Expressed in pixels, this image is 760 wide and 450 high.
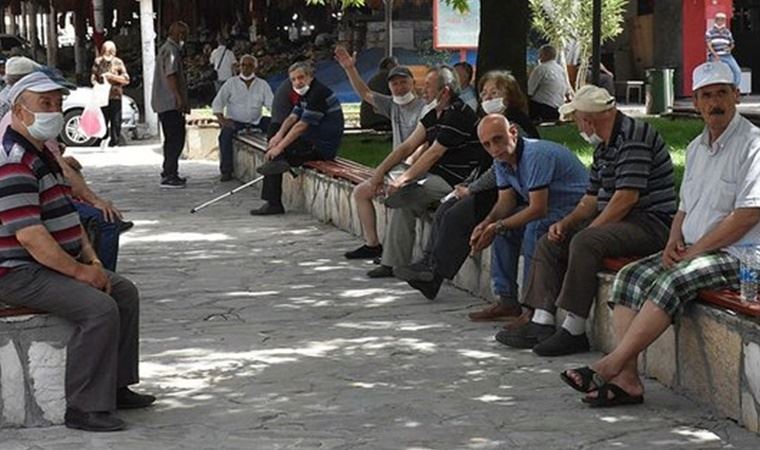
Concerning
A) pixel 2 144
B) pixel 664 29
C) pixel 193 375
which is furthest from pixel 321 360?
pixel 664 29

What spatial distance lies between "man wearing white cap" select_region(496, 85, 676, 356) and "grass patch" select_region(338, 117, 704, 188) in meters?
6.12

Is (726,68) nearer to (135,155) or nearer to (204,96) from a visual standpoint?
(135,155)

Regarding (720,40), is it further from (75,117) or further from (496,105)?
(496,105)

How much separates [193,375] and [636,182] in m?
2.48

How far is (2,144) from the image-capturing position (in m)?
6.55

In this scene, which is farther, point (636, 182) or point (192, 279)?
point (192, 279)

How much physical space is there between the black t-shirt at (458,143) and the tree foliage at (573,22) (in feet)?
61.5

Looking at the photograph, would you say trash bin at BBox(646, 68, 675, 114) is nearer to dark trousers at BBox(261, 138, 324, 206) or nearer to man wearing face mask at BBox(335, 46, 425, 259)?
dark trousers at BBox(261, 138, 324, 206)

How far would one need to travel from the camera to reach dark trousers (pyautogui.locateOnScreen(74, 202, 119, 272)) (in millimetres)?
8734

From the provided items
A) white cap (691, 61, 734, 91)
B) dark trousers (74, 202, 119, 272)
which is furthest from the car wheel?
white cap (691, 61, 734, 91)

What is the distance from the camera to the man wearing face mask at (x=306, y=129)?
14172 millimetres

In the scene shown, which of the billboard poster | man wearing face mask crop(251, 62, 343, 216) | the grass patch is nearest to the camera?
man wearing face mask crop(251, 62, 343, 216)

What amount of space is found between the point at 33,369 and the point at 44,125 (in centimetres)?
108

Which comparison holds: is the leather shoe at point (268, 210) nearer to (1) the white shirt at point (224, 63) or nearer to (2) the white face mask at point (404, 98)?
(2) the white face mask at point (404, 98)
